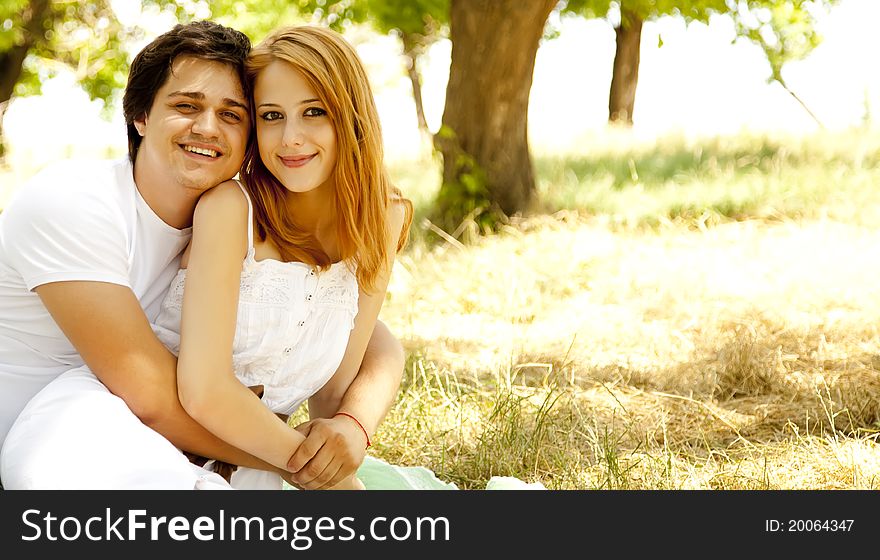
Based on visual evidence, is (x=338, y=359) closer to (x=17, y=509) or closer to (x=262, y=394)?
(x=262, y=394)

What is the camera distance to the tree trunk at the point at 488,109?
8219 mm

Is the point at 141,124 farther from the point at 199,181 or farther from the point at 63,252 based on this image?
the point at 63,252

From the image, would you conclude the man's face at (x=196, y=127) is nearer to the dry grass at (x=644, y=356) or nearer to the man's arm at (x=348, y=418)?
the man's arm at (x=348, y=418)

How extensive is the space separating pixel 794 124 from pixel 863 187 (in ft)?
12.4

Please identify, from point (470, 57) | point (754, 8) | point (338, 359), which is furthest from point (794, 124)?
point (338, 359)

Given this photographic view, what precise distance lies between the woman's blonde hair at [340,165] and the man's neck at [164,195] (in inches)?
8.1

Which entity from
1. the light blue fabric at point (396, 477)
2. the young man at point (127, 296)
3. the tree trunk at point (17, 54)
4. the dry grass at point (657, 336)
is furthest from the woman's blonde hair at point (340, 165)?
the tree trunk at point (17, 54)

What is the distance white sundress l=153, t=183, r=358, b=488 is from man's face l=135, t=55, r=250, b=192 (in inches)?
5.3

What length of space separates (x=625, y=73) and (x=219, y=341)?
47.1 ft

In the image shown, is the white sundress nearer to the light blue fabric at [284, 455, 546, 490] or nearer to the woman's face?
the woman's face

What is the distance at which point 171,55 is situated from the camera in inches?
113

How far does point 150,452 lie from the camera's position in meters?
2.55

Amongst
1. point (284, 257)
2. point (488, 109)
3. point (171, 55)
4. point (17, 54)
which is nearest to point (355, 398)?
point (284, 257)

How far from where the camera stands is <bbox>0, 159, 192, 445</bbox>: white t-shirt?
2.62 meters
